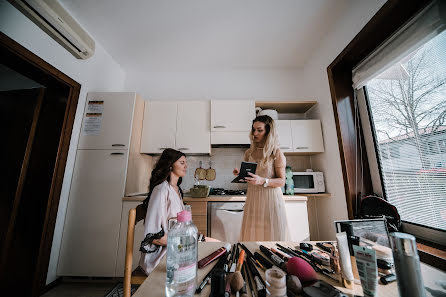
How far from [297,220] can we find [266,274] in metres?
1.63

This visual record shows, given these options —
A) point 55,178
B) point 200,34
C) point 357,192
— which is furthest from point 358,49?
point 55,178

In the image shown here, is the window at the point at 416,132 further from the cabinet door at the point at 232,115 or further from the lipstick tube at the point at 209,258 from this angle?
the lipstick tube at the point at 209,258

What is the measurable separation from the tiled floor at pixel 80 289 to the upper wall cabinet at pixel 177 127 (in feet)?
4.89

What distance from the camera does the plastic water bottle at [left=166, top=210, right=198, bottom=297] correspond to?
1.48 ft

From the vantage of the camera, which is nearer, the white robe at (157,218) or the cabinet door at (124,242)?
the white robe at (157,218)

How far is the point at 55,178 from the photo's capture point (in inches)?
63.8

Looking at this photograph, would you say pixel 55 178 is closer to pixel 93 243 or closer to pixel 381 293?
pixel 93 243

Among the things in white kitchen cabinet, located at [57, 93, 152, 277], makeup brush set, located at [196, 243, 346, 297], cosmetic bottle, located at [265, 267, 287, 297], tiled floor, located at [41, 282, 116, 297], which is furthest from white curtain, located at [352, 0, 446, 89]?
tiled floor, located at [41, 282, 116, 297]

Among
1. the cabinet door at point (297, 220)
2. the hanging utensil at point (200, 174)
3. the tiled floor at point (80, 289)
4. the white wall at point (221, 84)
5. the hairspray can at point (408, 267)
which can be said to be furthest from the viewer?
the white wall at point (221, 84)

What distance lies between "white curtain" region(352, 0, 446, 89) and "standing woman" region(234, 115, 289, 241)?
3.49 feet

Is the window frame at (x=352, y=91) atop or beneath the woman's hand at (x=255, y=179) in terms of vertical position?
atop

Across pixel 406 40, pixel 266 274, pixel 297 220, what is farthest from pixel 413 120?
pixel 266 274

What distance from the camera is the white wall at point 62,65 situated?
1338 millimetres

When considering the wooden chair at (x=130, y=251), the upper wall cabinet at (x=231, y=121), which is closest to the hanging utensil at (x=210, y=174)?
the upper wall cabinet at (x=231, y=121)
